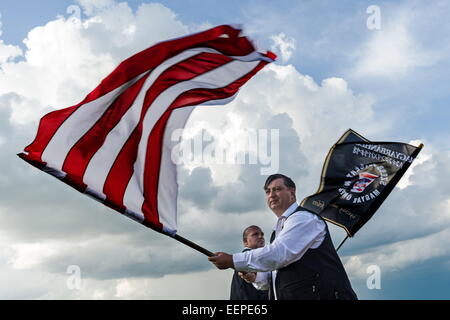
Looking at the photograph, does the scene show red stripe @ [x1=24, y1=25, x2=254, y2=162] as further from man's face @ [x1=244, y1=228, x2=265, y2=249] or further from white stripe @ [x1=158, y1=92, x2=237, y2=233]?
man's face @ [x1=244, y1=228, x2=265, y2=249]

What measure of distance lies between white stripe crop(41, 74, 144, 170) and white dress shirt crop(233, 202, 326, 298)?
225cm

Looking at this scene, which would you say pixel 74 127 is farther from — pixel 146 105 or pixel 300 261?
pixel 300 261

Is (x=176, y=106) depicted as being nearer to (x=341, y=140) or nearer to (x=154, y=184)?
(x=154, y=184)

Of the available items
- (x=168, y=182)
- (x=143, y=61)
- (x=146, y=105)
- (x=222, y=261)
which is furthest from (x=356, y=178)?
(x=143, y=61)

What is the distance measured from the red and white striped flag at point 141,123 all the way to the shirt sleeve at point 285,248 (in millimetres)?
999

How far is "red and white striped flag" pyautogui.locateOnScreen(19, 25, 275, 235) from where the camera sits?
5.75 meters

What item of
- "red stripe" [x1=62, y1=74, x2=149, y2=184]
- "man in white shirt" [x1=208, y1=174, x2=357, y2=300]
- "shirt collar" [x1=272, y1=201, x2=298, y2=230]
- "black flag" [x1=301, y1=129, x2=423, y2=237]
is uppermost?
"black flag" [x1=301, y1=129, x2=423, y2=237]

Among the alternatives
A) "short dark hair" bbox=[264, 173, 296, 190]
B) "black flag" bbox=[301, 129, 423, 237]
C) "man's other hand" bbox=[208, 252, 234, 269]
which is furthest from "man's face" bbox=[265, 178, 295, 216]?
"black flag" bbox=[301, 129, 423, 237]

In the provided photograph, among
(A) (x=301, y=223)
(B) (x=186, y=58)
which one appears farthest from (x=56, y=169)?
(A) (x=301, y=223)

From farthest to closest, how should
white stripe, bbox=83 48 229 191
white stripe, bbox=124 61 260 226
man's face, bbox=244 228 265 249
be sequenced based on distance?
man's face, bbox=244 228 265 249 → white stripe, bbox=124 61 260 226 → white stripe, bbox=83 48 229 191

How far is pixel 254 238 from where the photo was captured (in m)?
8.74

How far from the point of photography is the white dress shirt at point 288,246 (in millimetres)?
5594

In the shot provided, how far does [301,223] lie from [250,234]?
120 inches

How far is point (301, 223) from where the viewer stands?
5.80 meters
